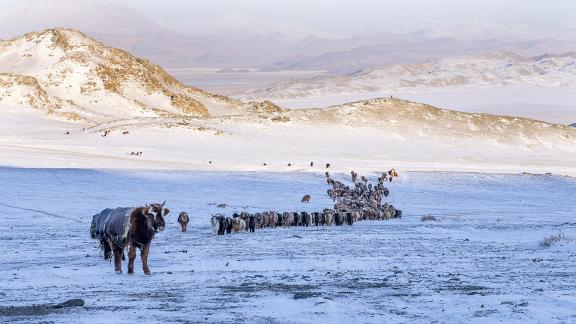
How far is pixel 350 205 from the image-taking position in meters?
35.8

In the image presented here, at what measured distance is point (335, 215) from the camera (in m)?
31.3

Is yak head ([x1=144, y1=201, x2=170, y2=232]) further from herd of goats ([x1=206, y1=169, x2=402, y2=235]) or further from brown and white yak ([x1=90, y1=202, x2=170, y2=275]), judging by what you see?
herd of goats ([x1=206, y1=169, x2=402, y2=235])

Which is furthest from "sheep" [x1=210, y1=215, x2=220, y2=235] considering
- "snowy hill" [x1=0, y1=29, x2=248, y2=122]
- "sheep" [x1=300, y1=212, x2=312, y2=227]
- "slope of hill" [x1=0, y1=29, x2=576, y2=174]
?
"snowy hill" [x1=0, y1=29, x2=248, y2=122]

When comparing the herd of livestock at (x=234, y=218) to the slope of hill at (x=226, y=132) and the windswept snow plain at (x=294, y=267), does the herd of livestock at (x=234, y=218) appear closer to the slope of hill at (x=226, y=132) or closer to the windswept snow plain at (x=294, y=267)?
the windswept snow plain at (x=294, y=267)

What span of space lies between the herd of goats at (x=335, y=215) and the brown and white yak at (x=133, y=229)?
799 cm

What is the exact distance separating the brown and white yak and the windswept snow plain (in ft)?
1.33

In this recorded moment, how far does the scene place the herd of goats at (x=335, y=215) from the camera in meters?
27.4

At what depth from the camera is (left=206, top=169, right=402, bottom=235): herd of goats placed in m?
27.4

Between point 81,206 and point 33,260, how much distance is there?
13536 mm

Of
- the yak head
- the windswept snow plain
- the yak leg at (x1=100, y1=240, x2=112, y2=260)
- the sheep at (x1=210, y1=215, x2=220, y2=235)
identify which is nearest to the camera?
the windswept snow plain

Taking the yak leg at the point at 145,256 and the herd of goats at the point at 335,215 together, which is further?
the herd of goats at the point at 335,215

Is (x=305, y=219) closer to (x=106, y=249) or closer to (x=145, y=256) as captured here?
(x=106, y=249)

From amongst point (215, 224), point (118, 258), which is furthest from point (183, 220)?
point (118, 258)

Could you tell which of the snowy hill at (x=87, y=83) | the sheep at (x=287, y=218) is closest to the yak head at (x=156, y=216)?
the sheep at (x=287, y=218)
